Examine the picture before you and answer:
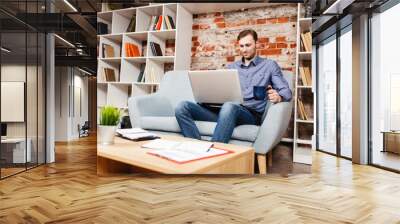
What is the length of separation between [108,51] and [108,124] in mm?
731

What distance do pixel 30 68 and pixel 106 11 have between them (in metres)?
1.59

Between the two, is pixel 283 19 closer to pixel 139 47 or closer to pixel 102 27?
pixel 139 47

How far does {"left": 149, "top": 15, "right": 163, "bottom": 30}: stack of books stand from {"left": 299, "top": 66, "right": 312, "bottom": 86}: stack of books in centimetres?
142

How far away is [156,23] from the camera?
3.47 meters

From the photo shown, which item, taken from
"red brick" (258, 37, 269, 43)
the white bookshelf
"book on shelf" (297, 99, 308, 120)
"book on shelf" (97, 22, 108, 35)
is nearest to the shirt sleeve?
"book on shelf" (297, 99, 308, 120)

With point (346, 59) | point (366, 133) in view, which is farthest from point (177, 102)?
point (346, 59)

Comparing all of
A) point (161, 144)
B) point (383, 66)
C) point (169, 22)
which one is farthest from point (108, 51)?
point (383, 66)

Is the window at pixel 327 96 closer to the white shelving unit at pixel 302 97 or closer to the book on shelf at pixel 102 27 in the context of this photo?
the white shelving unit at pixel 302 97

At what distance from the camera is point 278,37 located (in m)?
3.19

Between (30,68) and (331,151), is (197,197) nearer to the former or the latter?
(30,68)

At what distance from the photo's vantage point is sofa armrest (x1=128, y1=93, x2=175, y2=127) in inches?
132

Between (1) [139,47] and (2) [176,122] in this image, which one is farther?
(1) [139,47]

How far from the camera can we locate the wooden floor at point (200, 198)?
221 centimetres

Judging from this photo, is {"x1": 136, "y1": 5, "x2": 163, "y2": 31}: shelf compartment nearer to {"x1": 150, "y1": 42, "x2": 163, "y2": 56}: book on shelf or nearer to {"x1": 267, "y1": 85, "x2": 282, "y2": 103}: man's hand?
{"x1": 150, "y1": 42, "x2": 163, "y2": 56}: book on shelf
